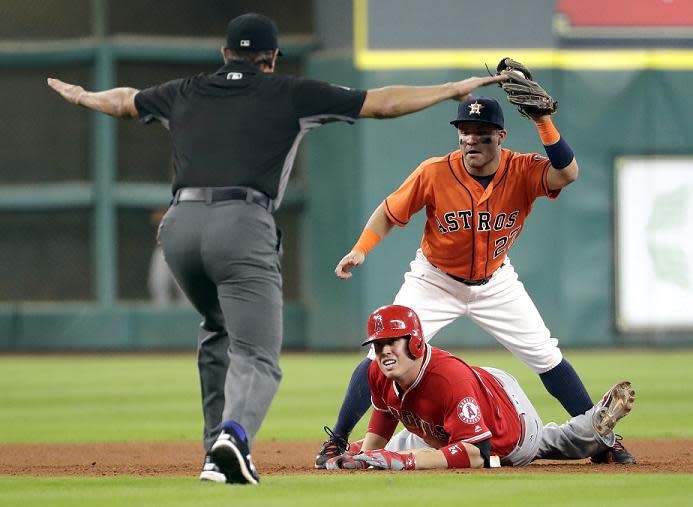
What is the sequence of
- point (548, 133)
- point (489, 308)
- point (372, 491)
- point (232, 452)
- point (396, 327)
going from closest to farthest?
point (232, 452) → point (372, 491) → point (396, 327) → point (548, 133) → point (489, 308)

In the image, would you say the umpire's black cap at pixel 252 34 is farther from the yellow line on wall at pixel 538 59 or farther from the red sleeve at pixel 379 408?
the yellow line on wall at pixel 538 59

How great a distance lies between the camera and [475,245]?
663 cm

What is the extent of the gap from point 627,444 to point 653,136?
1011 cm

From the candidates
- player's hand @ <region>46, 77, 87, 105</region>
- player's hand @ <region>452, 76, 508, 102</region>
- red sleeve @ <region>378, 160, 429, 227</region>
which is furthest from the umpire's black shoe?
red sleeve @ <region>378, 160, 429, 227</region>

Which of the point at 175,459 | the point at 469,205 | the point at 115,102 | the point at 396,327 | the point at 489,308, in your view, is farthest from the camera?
the point at 175,459

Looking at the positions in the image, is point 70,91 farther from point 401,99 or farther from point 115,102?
point 401,99

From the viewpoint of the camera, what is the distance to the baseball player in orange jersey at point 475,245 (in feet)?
21.3

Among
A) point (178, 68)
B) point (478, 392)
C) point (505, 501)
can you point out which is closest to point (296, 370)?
point (178, 68)

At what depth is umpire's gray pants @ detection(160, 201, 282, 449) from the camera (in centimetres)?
517

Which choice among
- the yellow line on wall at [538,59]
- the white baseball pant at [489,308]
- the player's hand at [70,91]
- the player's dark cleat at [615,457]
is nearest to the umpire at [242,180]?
the player's hand at [70,91]

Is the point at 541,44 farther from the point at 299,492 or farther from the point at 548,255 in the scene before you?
the point at 299,492

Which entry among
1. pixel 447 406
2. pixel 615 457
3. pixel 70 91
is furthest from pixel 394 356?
pixel 70 91

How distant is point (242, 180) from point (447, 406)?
4.59 feet

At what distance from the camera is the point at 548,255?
16875 mm
